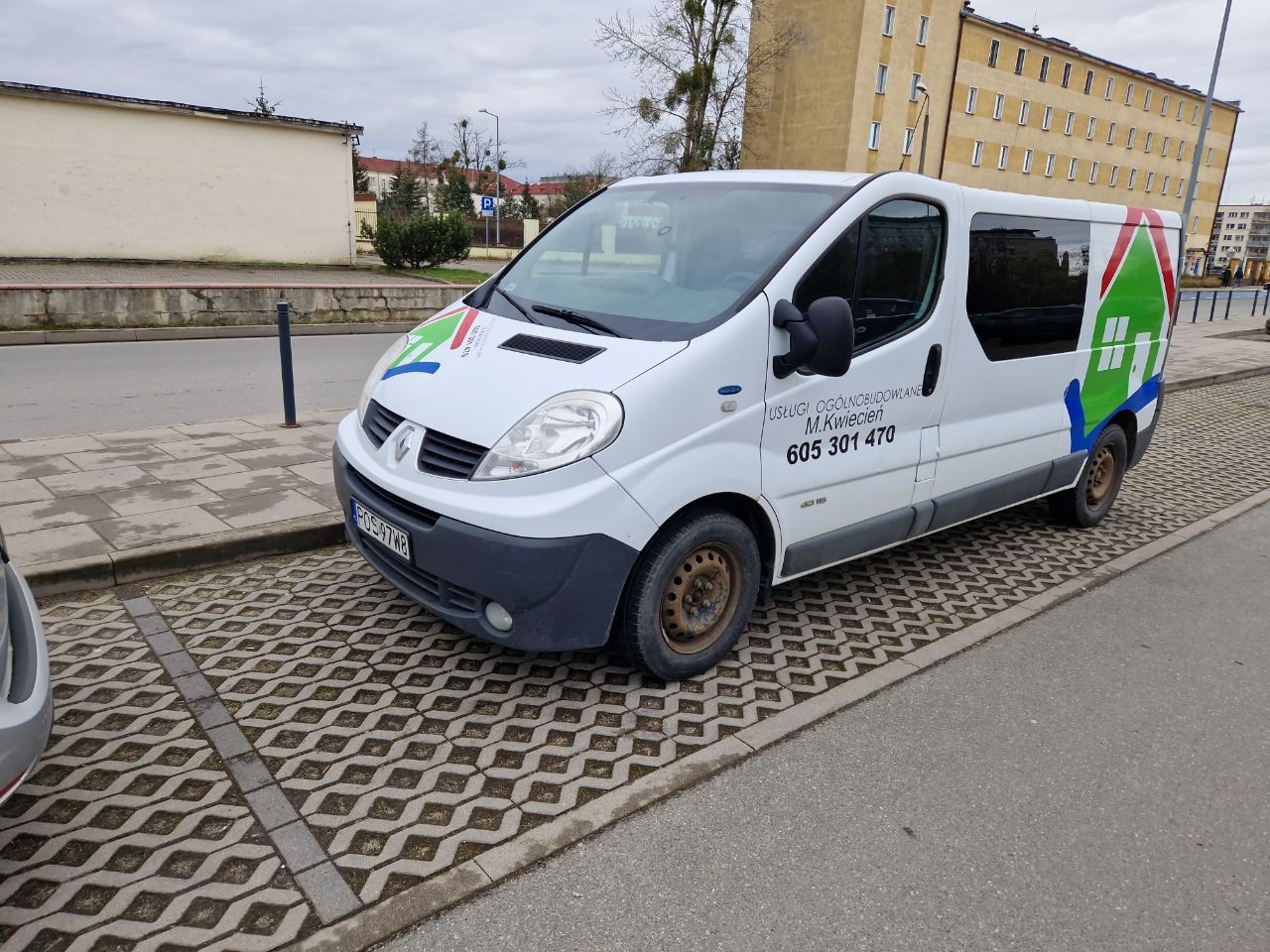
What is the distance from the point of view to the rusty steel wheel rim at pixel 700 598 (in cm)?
357

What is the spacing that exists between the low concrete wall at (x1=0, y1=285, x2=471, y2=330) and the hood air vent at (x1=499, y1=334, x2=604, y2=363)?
37.7 ft

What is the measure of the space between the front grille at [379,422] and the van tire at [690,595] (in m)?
1.19

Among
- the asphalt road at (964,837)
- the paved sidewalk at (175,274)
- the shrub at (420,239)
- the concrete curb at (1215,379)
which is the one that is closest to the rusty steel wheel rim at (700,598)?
the asphalt road at (964,837)

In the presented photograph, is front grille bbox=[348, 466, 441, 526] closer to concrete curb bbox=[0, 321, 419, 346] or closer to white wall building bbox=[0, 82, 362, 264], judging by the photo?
concrete curb bbox=[0, 321, 419, 346]

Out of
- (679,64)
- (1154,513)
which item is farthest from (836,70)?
(1154,513)

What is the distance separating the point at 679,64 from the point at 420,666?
3311cm

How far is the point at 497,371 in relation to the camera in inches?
138

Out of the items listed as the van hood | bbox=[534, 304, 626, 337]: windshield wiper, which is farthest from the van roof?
the van hood

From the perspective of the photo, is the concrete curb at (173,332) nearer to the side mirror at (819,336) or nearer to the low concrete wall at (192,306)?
the low concrete wall at (192,306)

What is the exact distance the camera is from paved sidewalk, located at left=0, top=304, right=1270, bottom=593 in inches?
175

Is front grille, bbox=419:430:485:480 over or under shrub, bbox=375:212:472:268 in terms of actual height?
under

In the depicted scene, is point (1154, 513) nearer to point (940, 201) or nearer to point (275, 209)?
point (940, 201)

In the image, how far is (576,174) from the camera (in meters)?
69.1

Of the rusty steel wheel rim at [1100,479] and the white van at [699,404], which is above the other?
the white van at [699,404]
